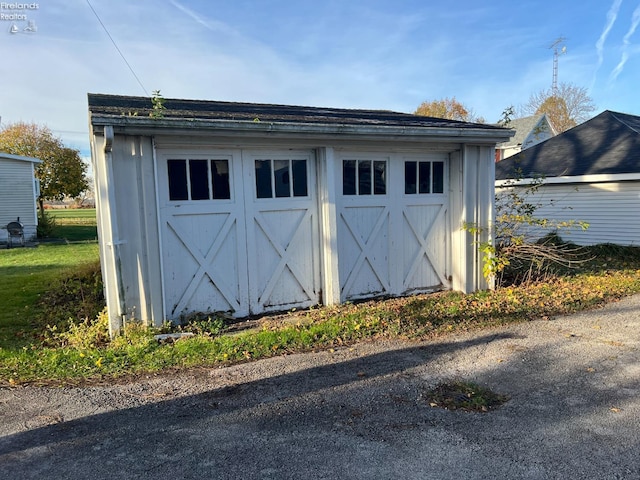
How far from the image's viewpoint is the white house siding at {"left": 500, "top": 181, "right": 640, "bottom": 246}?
36.7ft

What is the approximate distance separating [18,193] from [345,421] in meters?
20.2

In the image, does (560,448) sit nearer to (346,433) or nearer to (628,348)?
(346,433)

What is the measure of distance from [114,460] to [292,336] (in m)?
2.48

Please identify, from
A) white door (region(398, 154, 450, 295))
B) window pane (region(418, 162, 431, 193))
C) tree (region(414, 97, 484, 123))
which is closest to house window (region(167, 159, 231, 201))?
white door (region(398, 154, 450, 295))

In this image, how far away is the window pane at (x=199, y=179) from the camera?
5.57 metres

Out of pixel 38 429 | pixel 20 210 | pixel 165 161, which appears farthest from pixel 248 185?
pixel 20 210

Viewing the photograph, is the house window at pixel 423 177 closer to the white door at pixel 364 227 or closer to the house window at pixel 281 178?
the white door at pixel 364 227

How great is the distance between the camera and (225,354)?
15.0ft

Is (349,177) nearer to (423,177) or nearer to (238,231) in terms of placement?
(423,177)

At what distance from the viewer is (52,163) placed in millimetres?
24359

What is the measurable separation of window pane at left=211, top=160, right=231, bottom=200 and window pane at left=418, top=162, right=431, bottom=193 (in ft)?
10.0

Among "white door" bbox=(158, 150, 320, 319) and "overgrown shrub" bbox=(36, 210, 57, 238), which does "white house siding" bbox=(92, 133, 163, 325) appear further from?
"overgrown shrub" bbox=(36, 210, 57, 238)

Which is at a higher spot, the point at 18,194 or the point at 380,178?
the point at 18,194

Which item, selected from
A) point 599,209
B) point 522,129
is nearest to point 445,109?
point 522,129
